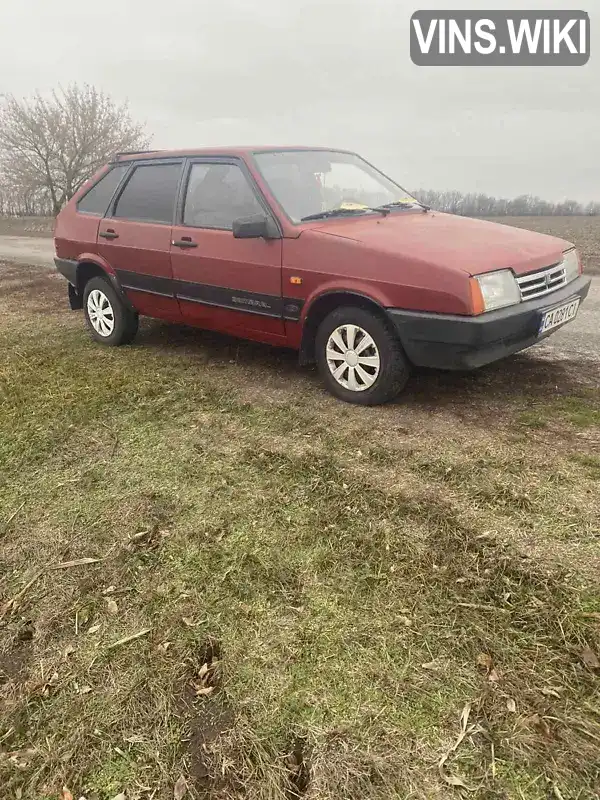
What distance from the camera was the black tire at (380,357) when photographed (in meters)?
3.71

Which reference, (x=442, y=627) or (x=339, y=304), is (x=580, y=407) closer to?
(x=339, y=304)

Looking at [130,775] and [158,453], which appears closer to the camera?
[130,775]

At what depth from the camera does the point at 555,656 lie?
1.93m

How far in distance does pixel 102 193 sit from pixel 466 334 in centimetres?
403

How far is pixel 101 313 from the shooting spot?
5754 millimetres

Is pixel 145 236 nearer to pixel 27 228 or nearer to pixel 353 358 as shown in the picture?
pixel 353 358

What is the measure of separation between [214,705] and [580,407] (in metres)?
3.01

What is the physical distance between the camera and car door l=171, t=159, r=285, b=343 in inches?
166

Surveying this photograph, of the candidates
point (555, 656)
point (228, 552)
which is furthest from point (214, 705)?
point (555, 656)

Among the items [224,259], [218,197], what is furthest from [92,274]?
[224,259]

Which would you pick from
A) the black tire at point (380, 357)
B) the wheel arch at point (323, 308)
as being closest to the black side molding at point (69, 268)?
the wheel arch at point (323, 308)

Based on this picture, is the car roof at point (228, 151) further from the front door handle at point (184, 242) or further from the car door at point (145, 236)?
the front door handle at point (184, 242)

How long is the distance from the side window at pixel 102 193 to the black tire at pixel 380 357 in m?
2.86

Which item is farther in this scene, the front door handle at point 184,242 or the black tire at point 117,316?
the black tire at point 117,316
